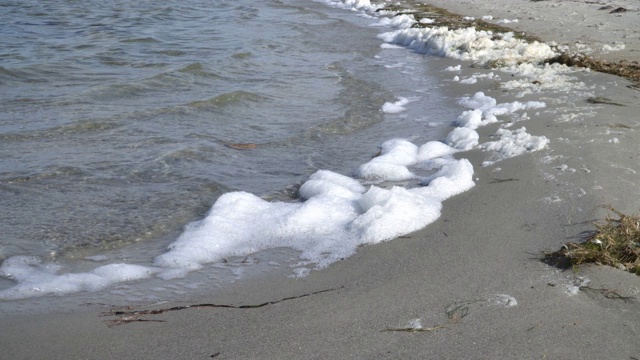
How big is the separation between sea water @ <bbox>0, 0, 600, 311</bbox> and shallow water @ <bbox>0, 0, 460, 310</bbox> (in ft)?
0.08

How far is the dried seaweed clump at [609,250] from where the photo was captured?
3.28 m

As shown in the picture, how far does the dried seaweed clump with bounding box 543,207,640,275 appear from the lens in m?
3.28

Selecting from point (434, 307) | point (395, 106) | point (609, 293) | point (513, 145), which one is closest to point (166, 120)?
point (395, 106)

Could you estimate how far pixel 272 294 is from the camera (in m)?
3.36

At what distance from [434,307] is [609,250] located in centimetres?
96

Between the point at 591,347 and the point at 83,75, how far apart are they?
8.03 m

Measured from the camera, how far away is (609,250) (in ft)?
11.0

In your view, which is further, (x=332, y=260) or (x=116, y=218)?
(x=116, y=218)

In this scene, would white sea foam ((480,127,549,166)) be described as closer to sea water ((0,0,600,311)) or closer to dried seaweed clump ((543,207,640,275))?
sea water ((0,0,600,311))

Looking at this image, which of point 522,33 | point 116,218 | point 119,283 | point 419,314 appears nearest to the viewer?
point 419,314

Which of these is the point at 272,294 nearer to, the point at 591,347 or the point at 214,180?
the point at 591,347

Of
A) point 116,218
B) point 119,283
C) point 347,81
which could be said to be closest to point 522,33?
point 347,81

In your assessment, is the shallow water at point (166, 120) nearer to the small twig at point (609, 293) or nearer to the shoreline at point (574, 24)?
the small twig at point (609, 293)

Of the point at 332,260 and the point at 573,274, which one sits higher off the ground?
the point at 573,274
